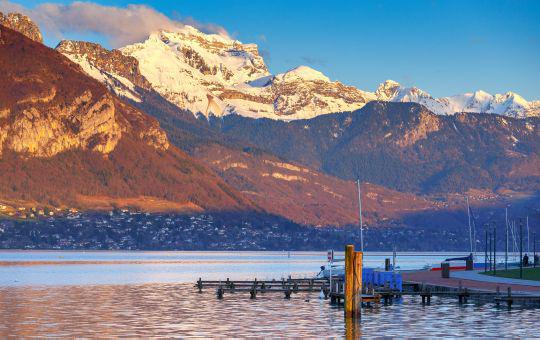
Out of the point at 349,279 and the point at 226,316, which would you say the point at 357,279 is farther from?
the point at 226,316

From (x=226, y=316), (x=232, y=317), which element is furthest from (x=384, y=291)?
(x=232, y=317)

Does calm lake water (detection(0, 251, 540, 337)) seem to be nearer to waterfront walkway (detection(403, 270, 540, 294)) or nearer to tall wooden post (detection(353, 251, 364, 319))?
tall wooden post (detection(353, 251, 364, 319))

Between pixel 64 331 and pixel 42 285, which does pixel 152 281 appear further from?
pixel 64 331

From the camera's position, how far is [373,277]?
120 metres

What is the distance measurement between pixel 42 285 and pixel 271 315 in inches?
2393

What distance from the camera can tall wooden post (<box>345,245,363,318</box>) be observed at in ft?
274

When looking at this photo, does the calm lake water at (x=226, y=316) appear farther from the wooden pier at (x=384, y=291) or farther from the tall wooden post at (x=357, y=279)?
the tall wooden post at (x=357, y=279)

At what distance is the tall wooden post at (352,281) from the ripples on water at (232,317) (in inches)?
A: 51.3

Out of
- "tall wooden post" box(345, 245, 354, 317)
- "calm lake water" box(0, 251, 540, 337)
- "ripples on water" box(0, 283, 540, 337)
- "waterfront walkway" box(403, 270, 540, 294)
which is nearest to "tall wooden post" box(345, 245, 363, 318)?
"tall wooden post" box(345, 245, 354, 317)

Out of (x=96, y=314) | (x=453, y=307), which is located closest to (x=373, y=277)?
(x=453, y=307)

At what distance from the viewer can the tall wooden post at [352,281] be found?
8338 centimetres

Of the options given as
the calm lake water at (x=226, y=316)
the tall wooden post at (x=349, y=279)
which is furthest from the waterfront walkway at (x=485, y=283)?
the tall wooden post at (x=349, y=279)

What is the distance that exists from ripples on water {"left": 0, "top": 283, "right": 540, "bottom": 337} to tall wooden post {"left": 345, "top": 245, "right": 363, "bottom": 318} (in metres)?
1.30

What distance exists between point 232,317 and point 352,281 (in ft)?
39.2
